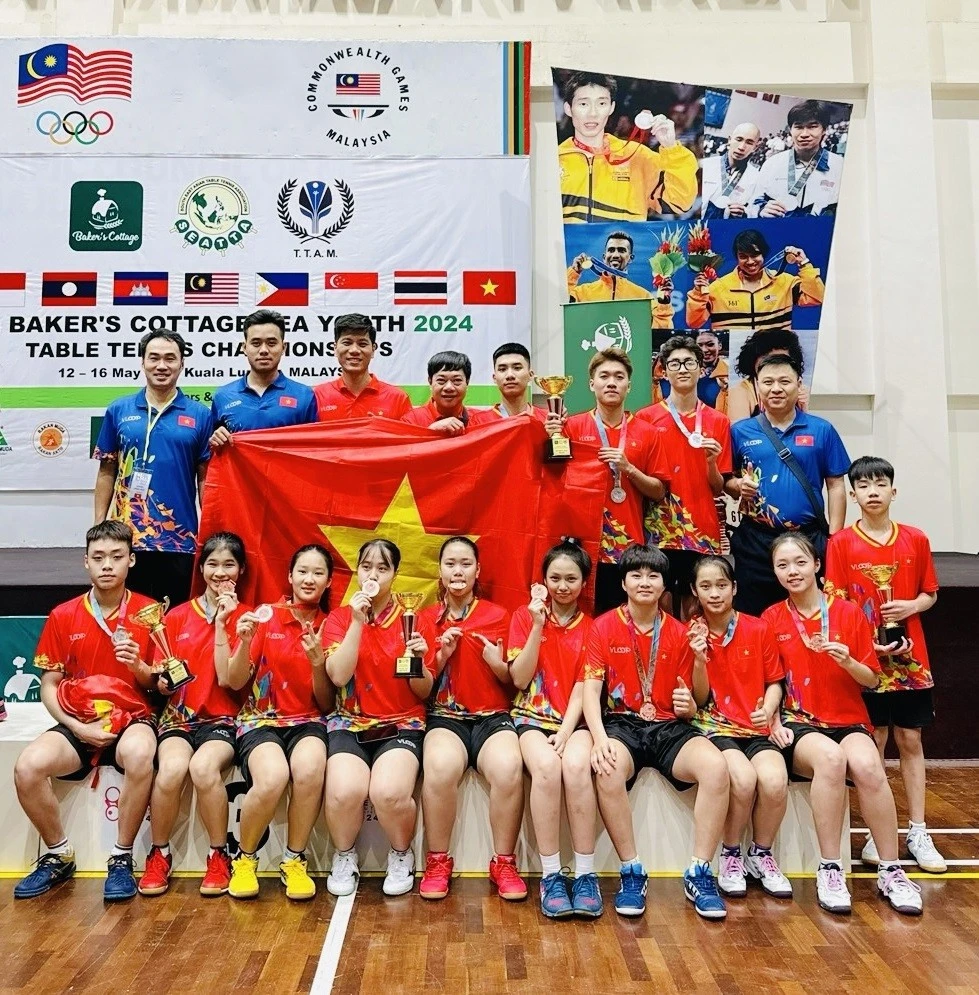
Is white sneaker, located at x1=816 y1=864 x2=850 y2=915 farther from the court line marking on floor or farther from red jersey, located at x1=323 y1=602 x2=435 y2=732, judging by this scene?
the court line marking on floor

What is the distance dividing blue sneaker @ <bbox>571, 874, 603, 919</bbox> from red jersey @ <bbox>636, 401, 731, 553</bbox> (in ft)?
5.37

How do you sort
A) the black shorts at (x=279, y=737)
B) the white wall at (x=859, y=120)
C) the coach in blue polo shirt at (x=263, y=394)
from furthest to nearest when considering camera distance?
the white wall at (x=859, y=120)
the coach in blue polo shirt at (x=263, y=394)
the black shorts at (x=279, y=737)

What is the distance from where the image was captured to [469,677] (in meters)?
4.09

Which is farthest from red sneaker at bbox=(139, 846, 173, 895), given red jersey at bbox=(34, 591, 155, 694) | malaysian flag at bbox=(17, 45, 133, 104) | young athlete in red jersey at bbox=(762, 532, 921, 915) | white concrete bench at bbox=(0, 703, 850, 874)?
malaysian flag at bbox=(17, 45, 133, 104)

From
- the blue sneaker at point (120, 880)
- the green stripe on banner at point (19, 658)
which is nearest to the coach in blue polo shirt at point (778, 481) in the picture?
the blue sneaker at point (120, 880)

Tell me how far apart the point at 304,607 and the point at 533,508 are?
47.4 inches

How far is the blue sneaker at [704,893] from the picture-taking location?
3.48 meters

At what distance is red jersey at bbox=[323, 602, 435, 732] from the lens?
3.99 m

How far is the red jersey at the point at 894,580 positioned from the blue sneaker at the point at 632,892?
1463mm

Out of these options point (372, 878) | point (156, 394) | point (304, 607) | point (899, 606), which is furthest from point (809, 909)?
point (156, 394)

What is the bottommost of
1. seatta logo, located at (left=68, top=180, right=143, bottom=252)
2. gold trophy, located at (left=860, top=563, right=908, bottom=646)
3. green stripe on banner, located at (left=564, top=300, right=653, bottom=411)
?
gold trophy, located at (left=860, top=563, right=908, bottom=646)

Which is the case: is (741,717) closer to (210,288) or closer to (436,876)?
(436,876)

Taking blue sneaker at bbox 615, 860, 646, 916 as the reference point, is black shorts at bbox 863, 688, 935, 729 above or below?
above

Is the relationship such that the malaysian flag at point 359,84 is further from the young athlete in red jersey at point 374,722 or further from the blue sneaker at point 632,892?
the blue sneaker at point 632,892
